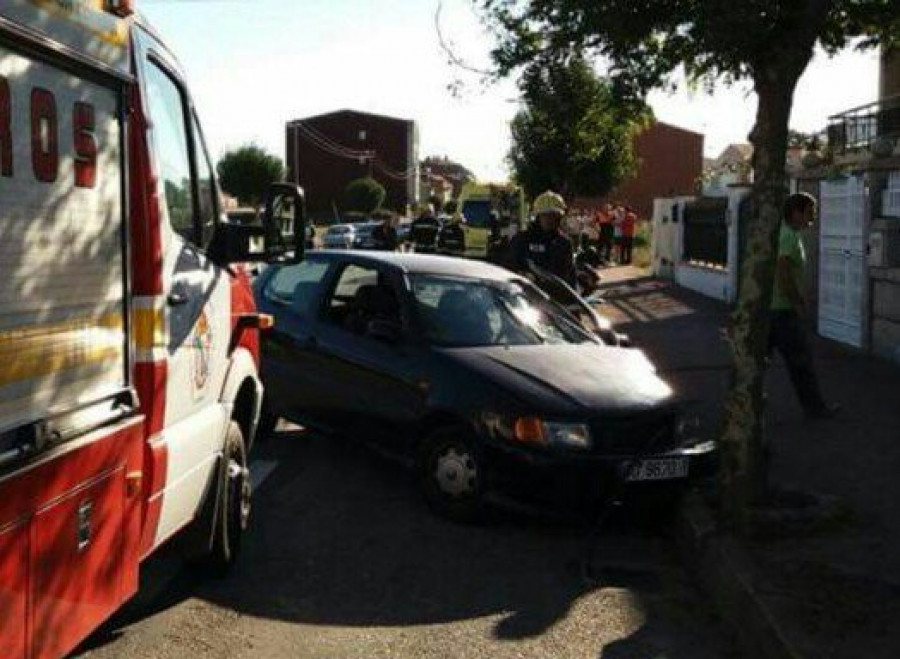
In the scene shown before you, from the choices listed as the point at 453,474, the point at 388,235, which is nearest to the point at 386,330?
the point at 453,474

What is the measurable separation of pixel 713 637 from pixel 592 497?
1426 mm

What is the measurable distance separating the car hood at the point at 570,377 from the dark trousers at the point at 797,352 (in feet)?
7.49

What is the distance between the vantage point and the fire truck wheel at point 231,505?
17.4 feet

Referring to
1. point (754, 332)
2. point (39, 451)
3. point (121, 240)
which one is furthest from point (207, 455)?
point (754, 332)

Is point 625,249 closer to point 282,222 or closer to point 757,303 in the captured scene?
point 757,303

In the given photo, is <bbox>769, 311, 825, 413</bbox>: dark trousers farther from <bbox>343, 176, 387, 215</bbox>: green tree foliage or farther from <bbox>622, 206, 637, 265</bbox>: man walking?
<bbox>343, 176, 387, 215</bbox>: green tree foliage

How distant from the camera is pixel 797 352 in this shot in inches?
359

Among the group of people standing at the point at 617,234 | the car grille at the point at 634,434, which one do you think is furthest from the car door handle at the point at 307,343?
the group of people standing at the point at 617,234

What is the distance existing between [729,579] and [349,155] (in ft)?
300

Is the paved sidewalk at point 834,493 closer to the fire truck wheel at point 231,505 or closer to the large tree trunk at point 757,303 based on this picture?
the large tree trunk at point 757,303

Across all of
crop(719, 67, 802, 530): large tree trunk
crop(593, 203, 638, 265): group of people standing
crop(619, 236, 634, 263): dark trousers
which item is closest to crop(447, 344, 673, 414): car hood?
crop(719, 67, 802, 530): large tree trunk

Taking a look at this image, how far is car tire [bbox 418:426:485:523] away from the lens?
21.0ft

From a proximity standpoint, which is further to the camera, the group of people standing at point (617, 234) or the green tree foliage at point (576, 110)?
the group of people standing at point (617, 234)

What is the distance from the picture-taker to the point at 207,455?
16.2 feet
